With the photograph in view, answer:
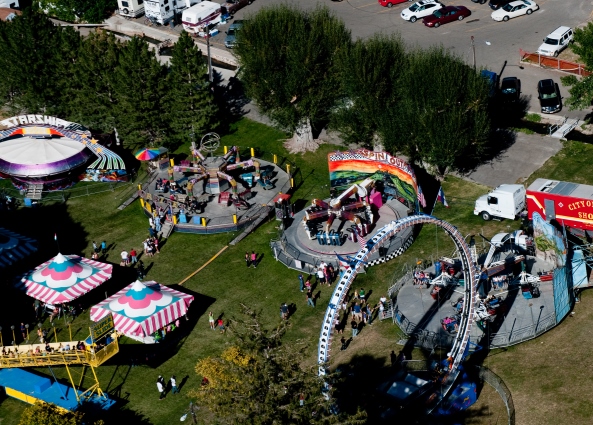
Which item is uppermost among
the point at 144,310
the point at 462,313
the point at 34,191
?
the point at 462,313

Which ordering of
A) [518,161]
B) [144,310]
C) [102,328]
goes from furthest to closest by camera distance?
[518,161] < [144,310] < [102,328]

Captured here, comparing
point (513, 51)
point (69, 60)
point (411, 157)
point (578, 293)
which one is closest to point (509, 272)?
point (578, 293)

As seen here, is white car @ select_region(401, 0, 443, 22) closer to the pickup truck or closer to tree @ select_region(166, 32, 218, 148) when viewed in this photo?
the pickup truck

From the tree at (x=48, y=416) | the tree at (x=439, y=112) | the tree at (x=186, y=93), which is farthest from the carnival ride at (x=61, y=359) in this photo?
the tree at (x=186, y=93)

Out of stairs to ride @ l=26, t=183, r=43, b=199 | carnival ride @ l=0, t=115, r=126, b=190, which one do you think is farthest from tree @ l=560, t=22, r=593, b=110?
stairs to ride @ l=26, t=183, r=43, b=199

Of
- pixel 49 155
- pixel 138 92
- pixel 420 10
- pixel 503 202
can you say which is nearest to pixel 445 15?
pixel 420 10

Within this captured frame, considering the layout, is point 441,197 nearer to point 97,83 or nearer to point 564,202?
point 564,202
